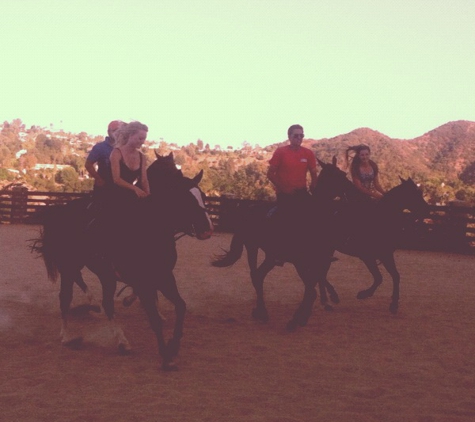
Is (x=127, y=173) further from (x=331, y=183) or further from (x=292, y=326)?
(x=292, y=326)

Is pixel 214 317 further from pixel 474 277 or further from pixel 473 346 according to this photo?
pixel 474 277

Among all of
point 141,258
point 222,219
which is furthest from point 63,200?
point 141,258

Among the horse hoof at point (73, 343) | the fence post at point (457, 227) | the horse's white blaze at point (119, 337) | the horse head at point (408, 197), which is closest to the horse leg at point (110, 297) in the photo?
the horse's white blaze at point (119, 337)

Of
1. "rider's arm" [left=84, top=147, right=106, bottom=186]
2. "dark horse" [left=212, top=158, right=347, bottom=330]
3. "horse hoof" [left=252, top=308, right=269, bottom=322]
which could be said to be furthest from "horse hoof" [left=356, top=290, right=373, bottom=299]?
"rider's arm" [left=84, top=147, right=106, bottom=186]

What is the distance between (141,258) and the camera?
287 inches

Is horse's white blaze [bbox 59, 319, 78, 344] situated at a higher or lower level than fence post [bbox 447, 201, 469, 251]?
lower

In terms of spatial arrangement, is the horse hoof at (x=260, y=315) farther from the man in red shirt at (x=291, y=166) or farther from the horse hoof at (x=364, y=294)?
the horse hoof at (x=364, y=294)

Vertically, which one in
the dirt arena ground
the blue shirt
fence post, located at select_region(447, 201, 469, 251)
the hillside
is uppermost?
the hillside

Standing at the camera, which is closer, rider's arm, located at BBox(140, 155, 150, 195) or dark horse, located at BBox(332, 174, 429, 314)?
rider's arm, located at BBox(140, 155, 150, 195)

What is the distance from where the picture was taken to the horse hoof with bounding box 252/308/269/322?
9.70m

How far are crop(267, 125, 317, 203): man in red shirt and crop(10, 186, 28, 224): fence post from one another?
1999 cm

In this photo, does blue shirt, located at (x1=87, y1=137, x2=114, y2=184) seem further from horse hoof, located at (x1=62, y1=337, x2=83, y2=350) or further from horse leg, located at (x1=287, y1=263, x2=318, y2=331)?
horse leg, located at (x1=287, y1=263, x2=318, y2=331)

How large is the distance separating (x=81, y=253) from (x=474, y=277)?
31.8 feet

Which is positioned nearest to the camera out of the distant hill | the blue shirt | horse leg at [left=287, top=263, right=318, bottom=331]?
the blue shirt
